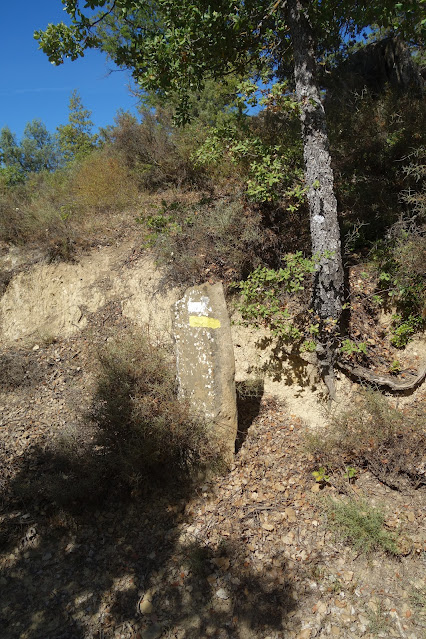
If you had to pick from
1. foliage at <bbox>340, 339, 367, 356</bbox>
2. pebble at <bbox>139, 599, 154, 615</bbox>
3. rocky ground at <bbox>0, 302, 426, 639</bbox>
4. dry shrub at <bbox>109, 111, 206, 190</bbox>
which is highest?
dry shrub at <bbox>109, 111, 206, 190</bbox>

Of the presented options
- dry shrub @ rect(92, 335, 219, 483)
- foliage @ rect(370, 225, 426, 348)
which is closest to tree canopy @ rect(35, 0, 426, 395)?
foliage @ rect(370, 225, 426, 348)

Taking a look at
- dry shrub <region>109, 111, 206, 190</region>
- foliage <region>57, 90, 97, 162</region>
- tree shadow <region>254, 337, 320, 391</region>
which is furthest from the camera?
foliage <region>57, 90, 97, 162</region>

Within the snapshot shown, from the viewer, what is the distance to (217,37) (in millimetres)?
5285

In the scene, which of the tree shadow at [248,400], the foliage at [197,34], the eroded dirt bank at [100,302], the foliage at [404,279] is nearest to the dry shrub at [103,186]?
the eroded dirt bank at [100,302]

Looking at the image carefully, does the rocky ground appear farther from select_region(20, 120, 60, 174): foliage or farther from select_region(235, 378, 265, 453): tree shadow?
select_region(20, 120, 60, 174): foliage

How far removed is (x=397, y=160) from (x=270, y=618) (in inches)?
239

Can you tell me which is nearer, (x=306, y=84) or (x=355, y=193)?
(x=306, y=84)

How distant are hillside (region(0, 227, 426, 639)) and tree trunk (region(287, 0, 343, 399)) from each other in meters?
1.03

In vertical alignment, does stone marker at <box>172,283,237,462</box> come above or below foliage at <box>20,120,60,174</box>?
below

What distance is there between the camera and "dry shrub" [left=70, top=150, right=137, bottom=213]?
8.53 meters

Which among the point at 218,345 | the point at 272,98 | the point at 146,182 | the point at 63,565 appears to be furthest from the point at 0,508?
the point at 146,182

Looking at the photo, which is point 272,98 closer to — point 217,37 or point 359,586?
point 217,37

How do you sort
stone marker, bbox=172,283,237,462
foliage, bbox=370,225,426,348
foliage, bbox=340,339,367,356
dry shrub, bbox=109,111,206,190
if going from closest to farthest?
stone marker, bbox=172,283,237,462 < foliage, bbox=340,339,367,356 < foliage, bbox=370,225,426,348 < dry shrub, bbox=109,111,206,190

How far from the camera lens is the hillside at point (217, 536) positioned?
10.6ft
